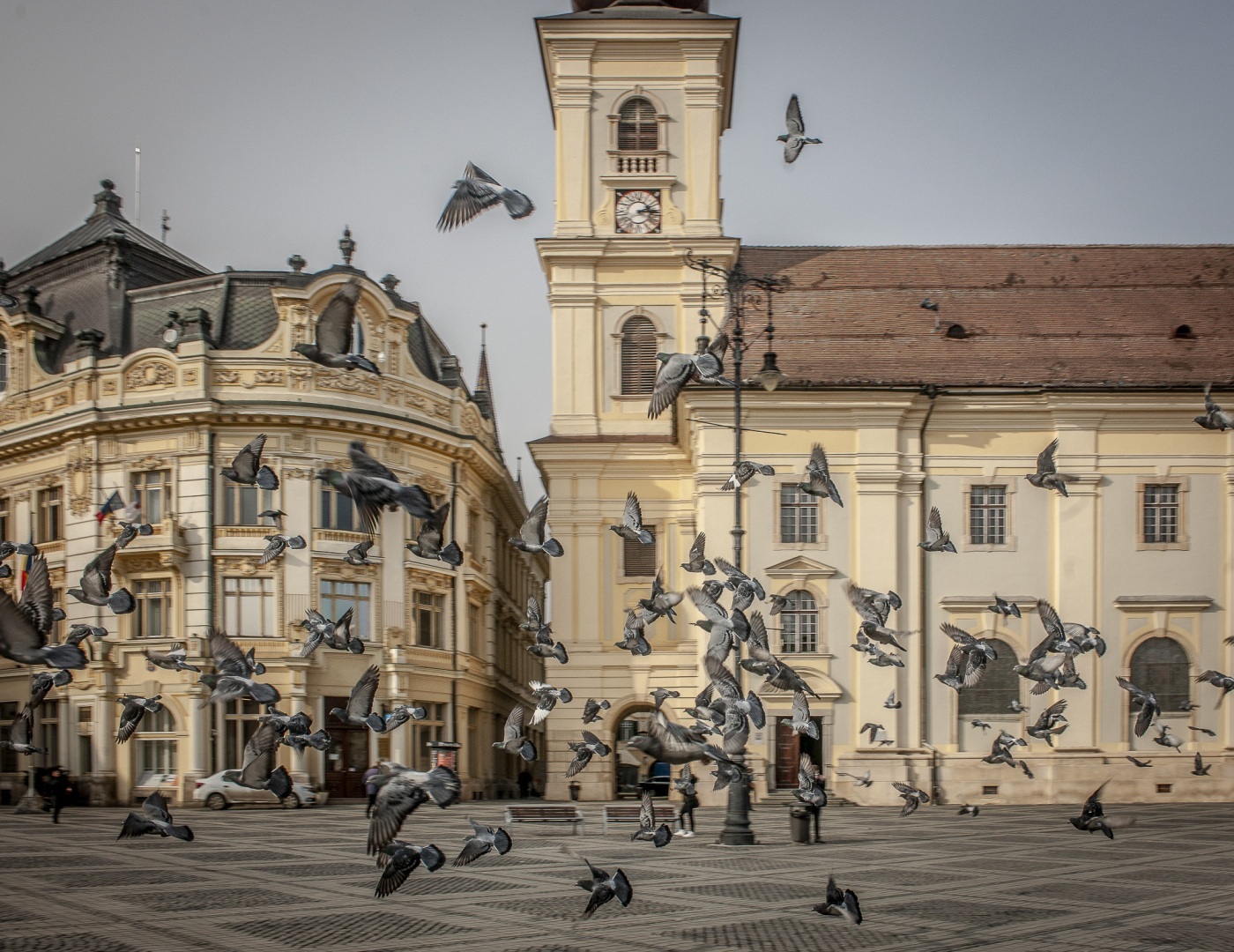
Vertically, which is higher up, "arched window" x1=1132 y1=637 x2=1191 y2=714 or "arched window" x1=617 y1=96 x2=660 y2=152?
"arched window" x1=617 y1=96 x2=660 y2=152

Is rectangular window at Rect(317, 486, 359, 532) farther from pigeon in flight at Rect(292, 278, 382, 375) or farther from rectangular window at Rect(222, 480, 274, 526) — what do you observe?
pigeon in flight at Rect(292, 278, 382, 375)

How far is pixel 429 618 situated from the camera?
52750 millimetres

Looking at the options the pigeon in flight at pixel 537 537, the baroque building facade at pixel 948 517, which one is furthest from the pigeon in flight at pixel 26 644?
the baroque building facade at pixel 948 517

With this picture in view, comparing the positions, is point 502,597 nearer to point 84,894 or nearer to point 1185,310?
point 1185,310

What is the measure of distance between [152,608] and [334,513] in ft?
20.9

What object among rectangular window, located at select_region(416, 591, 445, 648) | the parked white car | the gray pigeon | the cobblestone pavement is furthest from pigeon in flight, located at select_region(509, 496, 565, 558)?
rectangular window, located at select_region(416, 591, 445, 648)

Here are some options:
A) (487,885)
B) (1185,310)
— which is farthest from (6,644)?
(1185,310)

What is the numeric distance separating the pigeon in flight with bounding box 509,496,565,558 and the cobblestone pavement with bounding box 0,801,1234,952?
15.2 ft

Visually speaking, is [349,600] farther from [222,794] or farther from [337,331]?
[337,331]

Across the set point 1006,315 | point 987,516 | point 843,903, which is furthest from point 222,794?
point 843,903

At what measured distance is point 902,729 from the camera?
42219 mm

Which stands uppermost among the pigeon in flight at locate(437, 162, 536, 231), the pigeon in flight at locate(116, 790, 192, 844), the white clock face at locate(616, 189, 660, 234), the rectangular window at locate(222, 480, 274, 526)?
the white clock face at locate(616, 189, 660, 234)

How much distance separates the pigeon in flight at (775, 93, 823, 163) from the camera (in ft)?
75.2

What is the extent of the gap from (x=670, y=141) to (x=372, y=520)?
3751 centimetres
